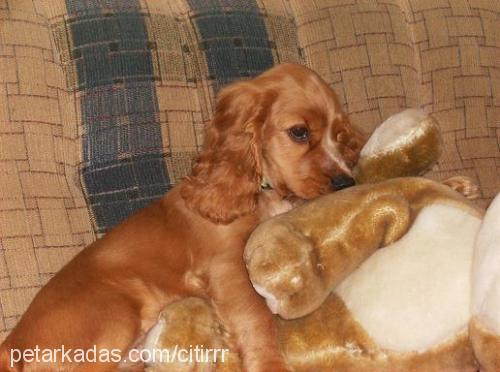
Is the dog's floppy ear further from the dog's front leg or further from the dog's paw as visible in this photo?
the dog's paw

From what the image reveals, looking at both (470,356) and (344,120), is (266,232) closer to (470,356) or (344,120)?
(470,356)

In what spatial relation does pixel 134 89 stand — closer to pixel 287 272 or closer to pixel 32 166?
pixel 32 166

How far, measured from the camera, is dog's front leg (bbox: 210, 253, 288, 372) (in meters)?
1.85

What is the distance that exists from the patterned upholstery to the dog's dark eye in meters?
0.42

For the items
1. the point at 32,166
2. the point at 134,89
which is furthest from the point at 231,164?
the point at 32,166

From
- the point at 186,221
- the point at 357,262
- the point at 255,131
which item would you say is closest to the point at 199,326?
the point at 357,262

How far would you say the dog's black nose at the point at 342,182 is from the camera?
6.94 ft

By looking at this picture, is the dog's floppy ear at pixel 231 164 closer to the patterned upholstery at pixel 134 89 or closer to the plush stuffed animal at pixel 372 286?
the patterned upholstery at pixel 134 89

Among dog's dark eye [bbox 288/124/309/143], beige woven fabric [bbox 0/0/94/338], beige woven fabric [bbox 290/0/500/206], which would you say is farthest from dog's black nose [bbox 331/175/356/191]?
beige woven fabric [bbox 0/0/94/338]

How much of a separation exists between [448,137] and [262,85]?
1109mm

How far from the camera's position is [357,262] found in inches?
67.4

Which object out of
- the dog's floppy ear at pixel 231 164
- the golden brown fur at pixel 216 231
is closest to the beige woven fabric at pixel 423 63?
the golden brown fur at pixel 216 231

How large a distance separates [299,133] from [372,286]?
0.70 metres

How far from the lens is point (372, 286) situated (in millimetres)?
1686
